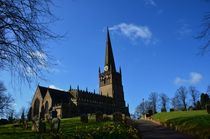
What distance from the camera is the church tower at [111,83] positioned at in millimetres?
112250

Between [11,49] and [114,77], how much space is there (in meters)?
106

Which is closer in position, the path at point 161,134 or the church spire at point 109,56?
the path at point 161,134

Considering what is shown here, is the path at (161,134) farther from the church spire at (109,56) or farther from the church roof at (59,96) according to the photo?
the church spire at (109,56)

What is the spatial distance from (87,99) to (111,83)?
20289mm

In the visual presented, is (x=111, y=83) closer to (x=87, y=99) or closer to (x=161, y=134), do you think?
(x=87, y=99)

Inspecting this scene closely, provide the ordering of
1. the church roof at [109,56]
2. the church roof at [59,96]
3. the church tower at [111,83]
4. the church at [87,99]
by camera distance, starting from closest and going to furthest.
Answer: the church at [87,99], the church roof at [59,96], the church tower at [111,83], the church roof at [109,56]

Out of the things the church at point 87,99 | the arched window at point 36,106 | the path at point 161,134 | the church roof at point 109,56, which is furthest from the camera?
the church roof at point 109,56

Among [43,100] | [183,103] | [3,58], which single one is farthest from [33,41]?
[183,103]

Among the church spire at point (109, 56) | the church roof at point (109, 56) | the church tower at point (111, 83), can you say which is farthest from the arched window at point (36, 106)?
the church roof at point (109, 56)

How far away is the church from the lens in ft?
271

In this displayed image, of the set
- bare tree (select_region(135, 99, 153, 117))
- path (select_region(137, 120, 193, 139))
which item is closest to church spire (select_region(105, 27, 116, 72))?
bare tree (select_region(135, 99, 153, 117))

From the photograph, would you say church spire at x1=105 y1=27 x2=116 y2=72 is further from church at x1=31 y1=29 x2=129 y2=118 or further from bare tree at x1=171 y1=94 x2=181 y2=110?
bare tree at x1=171 y1=94 x2=181 y2=110

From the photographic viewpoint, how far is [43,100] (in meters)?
85.6

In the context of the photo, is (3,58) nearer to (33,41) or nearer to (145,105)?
(33,41)
